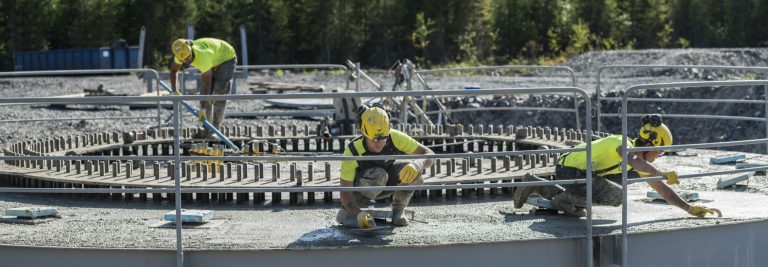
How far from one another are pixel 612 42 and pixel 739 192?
30977 mm

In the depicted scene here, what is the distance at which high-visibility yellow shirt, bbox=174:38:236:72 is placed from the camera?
43.9 ft

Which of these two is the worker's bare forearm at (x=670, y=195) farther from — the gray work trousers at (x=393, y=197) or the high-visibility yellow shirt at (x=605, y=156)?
the gray work trousers at (x=393, y=197)

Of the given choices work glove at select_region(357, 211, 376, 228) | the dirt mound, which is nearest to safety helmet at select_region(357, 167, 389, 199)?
work glove at select_region(357, 211, 376, 228)

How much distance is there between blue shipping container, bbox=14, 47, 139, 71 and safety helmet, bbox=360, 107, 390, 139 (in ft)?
Answer: 88.6

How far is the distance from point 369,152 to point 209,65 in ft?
18.4

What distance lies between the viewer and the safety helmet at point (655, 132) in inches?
336

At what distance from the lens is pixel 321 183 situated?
32.0ft

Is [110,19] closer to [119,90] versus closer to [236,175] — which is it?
[119,90]

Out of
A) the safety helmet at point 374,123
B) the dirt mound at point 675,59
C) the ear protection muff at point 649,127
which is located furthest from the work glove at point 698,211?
the dirt mound at point 675,59

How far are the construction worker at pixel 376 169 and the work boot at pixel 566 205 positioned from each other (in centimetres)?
107

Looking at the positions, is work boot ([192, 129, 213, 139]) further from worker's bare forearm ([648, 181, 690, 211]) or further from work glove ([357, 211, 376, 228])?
worker's bare forearm ([648, 181, 690, 211])

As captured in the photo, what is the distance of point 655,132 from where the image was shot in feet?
28.1

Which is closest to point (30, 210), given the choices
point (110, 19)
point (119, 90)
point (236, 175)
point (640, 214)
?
point (236, 175)

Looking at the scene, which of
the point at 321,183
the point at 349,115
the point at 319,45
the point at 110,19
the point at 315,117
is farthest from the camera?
the point at 319,45
